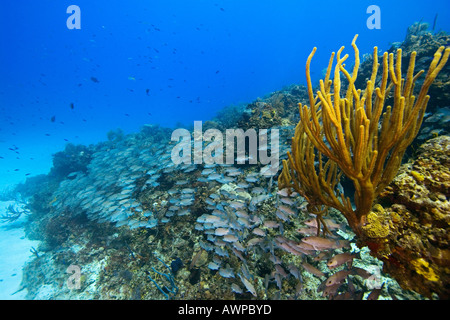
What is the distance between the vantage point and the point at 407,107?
2375 millimetres

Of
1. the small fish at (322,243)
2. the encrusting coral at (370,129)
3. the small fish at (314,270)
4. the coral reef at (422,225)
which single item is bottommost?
the small fish at (314,270)

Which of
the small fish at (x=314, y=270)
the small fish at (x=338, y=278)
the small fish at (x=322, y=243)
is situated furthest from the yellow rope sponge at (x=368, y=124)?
the small fish at (x=314, y=270)

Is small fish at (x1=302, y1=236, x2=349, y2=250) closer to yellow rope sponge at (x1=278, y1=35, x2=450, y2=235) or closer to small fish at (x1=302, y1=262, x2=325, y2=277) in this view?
small fish at (x1=302, y1=262, x2=325, y2=277)

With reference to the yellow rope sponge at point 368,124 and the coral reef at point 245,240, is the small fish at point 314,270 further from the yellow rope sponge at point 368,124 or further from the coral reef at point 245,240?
the yellow rope sponge at point 368,124

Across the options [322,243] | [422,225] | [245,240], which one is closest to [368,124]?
[422,225]

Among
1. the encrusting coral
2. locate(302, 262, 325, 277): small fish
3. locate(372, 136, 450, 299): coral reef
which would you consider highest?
the encrusting coral

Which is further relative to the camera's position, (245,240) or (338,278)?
(245,240)

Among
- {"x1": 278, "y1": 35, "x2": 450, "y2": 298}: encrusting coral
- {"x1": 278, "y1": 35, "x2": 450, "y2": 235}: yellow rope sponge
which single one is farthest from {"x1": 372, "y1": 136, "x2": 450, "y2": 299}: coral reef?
{"x1": 278, "y1": 35, "x2": 450, "y2": 235}: yellow rope sponge

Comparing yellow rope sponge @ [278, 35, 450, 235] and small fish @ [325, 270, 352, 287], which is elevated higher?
yellow rope sponge @ [278, 35, 450, 235]

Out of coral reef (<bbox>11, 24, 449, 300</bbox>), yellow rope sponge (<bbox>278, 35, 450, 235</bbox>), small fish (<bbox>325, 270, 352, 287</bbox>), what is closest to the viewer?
yellow rope sponge (<bbox>278, 35, 450, 235</bbox>)

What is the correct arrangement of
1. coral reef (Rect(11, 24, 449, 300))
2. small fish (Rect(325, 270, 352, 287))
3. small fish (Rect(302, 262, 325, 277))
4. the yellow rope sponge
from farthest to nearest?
small fish (Rect(302, 262, 325, 277)) < small fish (Rect(325, 270, 352, 287)) < coral reef (Rect(11, 24, 449, 300)) < the yellow rope sponge

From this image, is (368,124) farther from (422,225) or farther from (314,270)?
(314,270)

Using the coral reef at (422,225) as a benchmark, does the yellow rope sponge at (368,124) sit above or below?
above

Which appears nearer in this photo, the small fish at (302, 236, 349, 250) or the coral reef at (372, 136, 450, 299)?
the coral reef at (372, 136, 450, 299)
